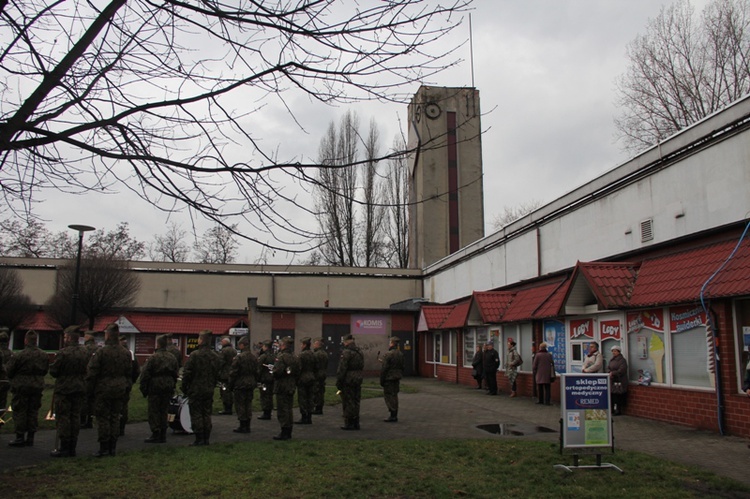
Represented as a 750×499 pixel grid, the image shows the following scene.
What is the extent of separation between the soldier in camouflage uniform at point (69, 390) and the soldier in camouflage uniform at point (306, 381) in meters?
4.13

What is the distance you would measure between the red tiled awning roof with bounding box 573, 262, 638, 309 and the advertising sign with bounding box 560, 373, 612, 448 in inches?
230

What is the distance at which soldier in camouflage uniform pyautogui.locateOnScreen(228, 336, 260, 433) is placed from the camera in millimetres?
12578

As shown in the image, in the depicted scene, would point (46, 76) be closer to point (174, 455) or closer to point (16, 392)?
point (174, 455)

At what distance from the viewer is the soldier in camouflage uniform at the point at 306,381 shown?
44.2ft

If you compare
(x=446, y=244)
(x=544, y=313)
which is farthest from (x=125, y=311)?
(x=544, y=313)

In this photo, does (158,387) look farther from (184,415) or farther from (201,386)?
(201,386)

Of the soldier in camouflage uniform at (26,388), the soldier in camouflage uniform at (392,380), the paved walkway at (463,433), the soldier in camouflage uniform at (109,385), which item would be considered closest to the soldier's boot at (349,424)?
the paved walkway at (463,433)

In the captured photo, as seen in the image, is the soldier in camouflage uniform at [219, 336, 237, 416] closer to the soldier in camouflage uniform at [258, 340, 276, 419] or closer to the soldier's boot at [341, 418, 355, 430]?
the soldier in camouflage uniform at [258, 340, 276, 419]

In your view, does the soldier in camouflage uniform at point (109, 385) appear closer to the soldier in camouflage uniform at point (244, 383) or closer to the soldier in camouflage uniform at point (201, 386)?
the soldier in camouflage uniform at point (201, 386)

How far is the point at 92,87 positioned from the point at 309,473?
5393 mm

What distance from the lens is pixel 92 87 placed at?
6273mm

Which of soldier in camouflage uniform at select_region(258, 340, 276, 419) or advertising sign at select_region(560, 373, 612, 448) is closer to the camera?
advertising sign at select_region(560, 373, 612, 448)

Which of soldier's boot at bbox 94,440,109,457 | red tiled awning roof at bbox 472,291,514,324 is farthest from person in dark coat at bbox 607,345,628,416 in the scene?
soldier's boot at bbox 94,440,109,457

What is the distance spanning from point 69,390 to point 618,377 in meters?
11.5
